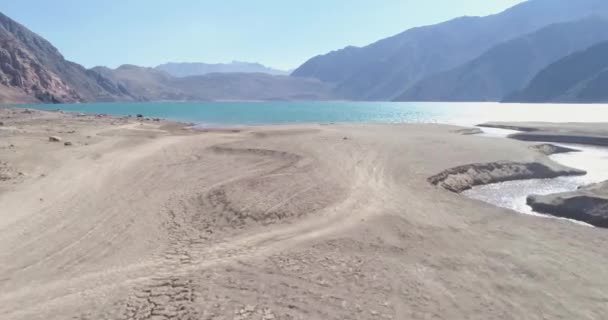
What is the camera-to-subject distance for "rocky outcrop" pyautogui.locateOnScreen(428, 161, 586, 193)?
22.7 m

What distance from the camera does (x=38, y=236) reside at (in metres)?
12.7

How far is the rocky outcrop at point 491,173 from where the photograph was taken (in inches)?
893

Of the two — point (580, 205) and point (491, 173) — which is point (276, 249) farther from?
point (491, 173)

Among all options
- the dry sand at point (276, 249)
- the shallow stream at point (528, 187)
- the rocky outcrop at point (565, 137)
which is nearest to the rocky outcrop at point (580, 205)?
the shallow stream at point (528, 187)

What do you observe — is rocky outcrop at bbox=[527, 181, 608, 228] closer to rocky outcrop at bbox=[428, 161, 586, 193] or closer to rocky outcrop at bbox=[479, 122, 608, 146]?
rocky outcrop at bbox=[428, 161, 586, 193]

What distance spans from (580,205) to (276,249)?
1369 centimetres

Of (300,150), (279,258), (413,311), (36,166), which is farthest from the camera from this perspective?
(300,150)

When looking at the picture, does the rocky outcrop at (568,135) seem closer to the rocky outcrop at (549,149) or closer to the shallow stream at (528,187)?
the rocky outcrop at (549,149)

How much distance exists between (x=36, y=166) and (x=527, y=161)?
3018cm

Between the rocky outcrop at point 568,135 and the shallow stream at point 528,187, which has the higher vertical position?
the rocky outcrop at point 568,135

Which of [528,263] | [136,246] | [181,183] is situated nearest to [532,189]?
[528,263]

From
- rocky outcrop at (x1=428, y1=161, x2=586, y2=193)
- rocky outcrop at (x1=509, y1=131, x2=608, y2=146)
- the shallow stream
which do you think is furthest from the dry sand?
rocky outcrop at (x1=509, y1=131, x2=608, y2=146)

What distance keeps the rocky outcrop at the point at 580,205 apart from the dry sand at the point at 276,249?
5.93 feet

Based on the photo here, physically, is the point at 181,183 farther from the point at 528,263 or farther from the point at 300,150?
the point at 528,263
